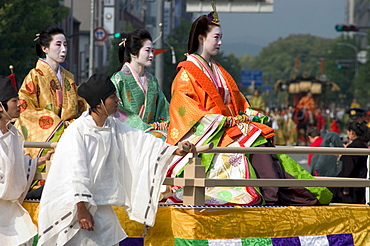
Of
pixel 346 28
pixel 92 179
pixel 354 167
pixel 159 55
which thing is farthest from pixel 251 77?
pixel 92 179

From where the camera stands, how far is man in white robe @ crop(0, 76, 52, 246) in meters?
5.57

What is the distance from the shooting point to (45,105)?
7773 millimetres

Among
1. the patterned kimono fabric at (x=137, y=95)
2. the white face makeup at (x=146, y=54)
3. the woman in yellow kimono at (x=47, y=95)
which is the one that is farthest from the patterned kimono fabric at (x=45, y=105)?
the white face makeup at (x=146, y=54)

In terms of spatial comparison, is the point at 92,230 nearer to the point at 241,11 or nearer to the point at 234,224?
the point at 234,224

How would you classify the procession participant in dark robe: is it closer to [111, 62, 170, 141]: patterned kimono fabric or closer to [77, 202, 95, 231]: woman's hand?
[111, 62, 170, 141]: patterned kimono fabric

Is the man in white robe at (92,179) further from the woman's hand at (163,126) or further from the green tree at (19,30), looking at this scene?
the green tree at (19,30)

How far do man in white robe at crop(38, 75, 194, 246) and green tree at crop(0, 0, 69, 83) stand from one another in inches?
672

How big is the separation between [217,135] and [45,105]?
1.97 m

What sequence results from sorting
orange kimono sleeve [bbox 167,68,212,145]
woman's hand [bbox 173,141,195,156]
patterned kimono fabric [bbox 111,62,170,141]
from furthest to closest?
patterned kimono fabric [bbox 111,62,170,141]
orange kimono sleeve [bbox 167,68,212,145]
woman's hand [bbox 173,141,195,156]

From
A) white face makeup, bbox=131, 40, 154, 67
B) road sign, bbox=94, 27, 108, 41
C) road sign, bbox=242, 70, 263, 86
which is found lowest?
road sign, bbox=242, 70, 263, 86

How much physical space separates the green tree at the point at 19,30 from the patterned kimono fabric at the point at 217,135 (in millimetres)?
15645

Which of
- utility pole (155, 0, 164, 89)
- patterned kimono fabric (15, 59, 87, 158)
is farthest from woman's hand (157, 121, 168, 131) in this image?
utility pole (155, 0, 164, 89)

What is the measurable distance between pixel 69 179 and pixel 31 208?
125 cm

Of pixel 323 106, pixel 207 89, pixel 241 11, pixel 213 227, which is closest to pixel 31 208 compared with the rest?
pixel 213 227
